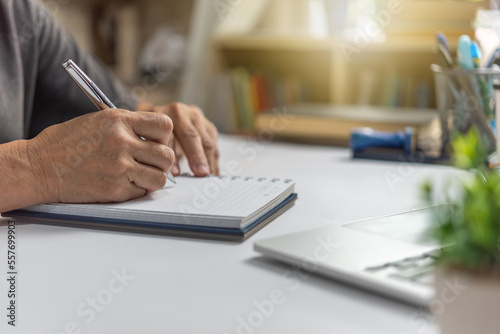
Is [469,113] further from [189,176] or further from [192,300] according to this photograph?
[192,300]

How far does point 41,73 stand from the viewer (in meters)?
1.33

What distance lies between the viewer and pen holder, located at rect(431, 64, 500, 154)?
43.9 inches

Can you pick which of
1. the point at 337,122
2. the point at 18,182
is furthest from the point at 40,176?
the point at 337,122

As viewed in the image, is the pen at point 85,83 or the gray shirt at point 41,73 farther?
the gray shirt at point 41,73

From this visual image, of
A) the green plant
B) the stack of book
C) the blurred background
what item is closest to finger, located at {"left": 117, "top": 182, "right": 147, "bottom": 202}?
the green plant

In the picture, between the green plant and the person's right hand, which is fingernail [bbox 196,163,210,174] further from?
the green plant

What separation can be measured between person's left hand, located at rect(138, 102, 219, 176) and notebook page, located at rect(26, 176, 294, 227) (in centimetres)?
8

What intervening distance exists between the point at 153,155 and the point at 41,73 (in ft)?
2.25

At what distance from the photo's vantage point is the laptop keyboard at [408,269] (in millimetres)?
492

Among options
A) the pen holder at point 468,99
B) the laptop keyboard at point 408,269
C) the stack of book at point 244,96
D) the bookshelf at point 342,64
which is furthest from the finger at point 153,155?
the stack of book at point 244,96

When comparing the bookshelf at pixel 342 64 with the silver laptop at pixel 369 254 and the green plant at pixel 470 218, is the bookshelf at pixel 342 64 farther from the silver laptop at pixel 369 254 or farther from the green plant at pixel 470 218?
the green plant at pixel 470 218

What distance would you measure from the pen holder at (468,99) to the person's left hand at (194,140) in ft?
1.54

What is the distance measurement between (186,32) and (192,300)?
2.46 m

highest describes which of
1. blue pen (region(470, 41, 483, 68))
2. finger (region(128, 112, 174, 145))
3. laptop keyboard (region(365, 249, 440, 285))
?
blue pen (region(470, 41, 483, 68))
